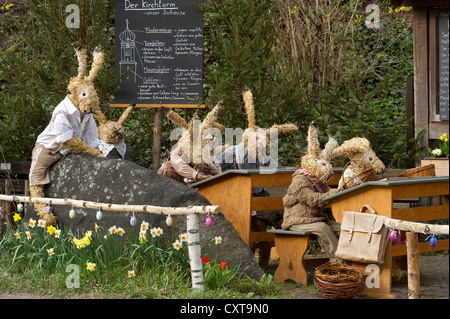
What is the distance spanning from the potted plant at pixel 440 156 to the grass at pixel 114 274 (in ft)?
6.21

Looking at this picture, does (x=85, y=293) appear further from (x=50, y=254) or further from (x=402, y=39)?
(x=402, y=39)

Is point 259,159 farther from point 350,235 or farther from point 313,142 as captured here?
point 350,235

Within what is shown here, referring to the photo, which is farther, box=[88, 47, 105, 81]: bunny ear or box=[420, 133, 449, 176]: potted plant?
box=[88, 47, 105, 81]: bunny ear

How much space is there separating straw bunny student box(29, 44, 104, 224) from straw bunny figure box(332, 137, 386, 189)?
2538mm

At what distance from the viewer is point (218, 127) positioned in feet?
26.4

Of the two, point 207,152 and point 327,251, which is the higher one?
point 207,152

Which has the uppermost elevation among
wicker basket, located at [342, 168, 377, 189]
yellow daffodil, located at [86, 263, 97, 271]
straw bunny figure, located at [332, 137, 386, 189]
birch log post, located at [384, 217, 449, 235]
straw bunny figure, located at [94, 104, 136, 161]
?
straw bunny figure, located at [94, 104, 136, 161]

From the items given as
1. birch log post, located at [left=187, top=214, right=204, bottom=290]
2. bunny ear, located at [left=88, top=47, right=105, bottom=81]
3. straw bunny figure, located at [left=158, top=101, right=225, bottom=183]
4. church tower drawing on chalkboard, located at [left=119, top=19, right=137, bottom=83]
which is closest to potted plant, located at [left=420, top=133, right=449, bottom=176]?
straw bunny figure, located at [left=158, top=101, right=225, bottom=183]

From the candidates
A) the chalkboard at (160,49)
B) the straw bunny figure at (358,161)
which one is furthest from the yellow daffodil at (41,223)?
the straw bunny figure at (358,161)

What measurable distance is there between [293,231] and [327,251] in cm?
36

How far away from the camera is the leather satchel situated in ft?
20.2

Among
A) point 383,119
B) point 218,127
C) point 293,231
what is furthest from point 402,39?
point 293,231

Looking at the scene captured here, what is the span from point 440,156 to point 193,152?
2.81 meters

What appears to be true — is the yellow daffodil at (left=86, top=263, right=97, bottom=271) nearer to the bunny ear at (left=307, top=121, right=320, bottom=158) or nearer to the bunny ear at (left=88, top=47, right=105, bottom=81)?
the bunny ear at (left=307, top=121, right=320, bottom=158)
